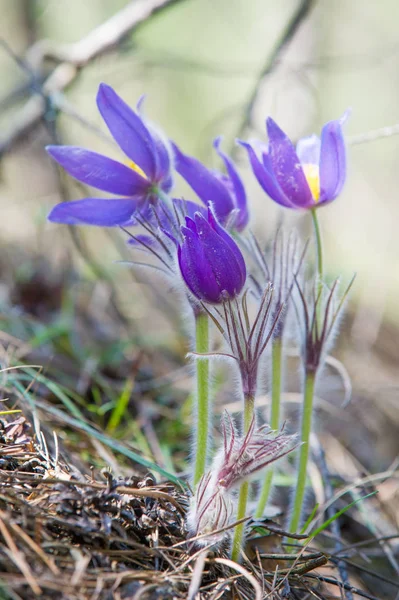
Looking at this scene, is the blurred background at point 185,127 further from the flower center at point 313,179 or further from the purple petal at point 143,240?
the flower center at point 313,179

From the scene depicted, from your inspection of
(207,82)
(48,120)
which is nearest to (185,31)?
(207,82)

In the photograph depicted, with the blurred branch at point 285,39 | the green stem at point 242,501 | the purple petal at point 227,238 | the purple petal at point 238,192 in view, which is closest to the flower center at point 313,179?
the purple petal at point 238,192

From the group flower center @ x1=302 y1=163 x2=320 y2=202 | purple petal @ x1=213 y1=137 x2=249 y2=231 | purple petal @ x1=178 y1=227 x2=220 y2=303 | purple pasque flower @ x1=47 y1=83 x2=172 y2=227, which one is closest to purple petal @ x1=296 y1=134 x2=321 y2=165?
flower center @ x1=302 y1=163 x2=320 y2=202

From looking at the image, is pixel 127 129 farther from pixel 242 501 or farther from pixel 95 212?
pixel 242 501

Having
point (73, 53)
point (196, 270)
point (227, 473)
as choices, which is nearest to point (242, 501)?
point (227, 473)

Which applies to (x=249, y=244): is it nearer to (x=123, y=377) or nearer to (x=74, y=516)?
(x=74, y=516)
